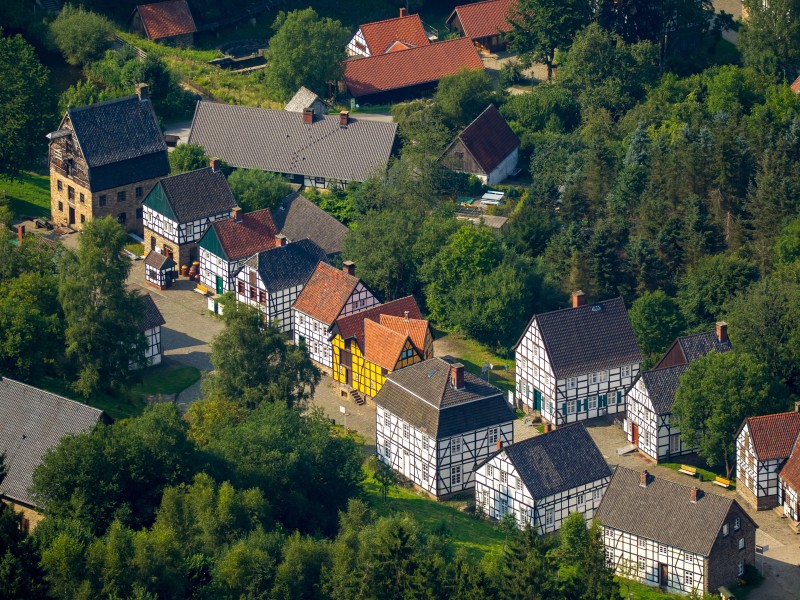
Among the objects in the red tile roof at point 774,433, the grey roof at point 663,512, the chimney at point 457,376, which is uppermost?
the chimney at point 457,376

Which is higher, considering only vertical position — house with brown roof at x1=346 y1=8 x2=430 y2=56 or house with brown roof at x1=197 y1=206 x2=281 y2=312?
house with brown roof at x1=346 y1=8 x2=430 y2=56

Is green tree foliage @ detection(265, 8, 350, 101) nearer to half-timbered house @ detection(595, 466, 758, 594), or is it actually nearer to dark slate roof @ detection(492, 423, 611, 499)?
dark slate roof @ detection(492, 423, 611, 499)

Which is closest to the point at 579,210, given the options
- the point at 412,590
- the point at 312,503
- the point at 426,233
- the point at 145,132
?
the point at 426,233

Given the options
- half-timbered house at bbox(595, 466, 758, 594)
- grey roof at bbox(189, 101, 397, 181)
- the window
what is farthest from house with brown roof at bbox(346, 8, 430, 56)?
half-timbered house at bbox(595, 466, 758, 594)

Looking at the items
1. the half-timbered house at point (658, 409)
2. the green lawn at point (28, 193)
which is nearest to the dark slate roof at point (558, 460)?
the half-timbered house at point (658, 409)

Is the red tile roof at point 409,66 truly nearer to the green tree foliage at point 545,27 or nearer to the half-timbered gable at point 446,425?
the green tree foliage at point 545,27

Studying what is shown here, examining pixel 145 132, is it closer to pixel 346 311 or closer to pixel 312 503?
pixel 346 311
